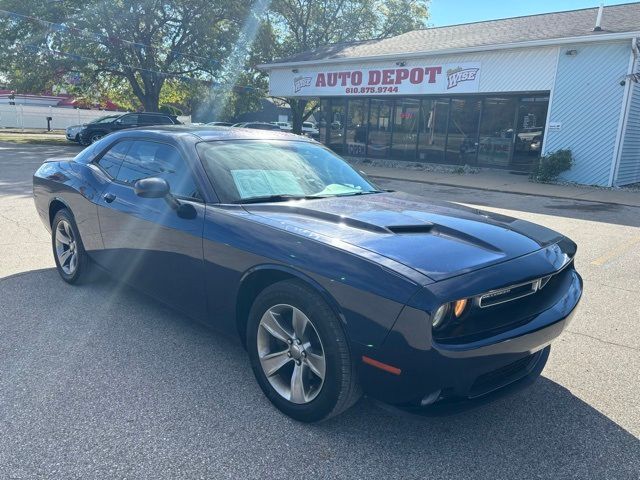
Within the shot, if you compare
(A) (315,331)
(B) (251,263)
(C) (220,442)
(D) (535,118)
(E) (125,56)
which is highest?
(E) (125,56)

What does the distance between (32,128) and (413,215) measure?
45750 millimetres

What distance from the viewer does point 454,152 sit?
18.7 meters

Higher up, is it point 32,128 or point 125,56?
point 125,56

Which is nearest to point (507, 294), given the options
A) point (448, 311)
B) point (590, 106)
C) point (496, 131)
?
point (448, 311)

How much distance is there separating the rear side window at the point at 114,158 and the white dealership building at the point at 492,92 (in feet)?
44.4

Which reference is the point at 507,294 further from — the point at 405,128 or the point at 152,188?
the point at 405,128

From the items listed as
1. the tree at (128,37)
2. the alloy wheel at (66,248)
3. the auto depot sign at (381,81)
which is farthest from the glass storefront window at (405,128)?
the alloy wheel at (66,248)

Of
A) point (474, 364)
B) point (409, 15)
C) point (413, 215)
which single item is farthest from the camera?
point (409, 15)

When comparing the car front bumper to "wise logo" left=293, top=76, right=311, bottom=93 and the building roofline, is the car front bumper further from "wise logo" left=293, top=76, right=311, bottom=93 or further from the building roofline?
"wise logo" left=293, top=76, right=311, bottom=93

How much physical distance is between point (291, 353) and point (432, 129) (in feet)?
57.1

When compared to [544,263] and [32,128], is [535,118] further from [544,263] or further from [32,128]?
[32,128]

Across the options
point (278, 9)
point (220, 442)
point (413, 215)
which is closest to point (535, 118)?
point (413, 215)

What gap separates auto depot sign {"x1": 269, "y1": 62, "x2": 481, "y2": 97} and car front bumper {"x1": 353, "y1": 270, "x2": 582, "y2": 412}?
1554 cm

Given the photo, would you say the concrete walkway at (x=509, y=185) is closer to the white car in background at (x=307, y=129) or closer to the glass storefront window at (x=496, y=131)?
the glass storefront window at (x=496, y=131)
